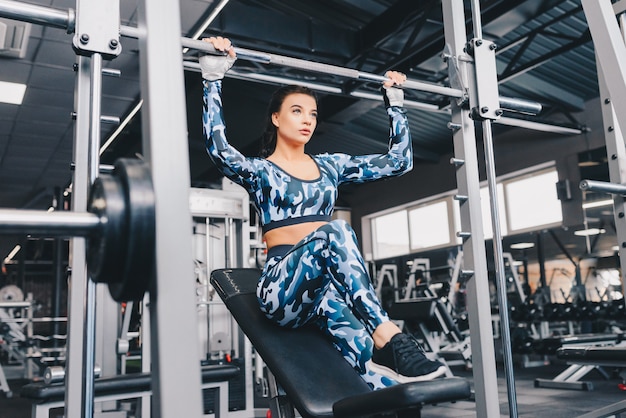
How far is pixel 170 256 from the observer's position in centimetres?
53

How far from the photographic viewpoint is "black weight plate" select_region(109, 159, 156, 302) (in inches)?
20.4

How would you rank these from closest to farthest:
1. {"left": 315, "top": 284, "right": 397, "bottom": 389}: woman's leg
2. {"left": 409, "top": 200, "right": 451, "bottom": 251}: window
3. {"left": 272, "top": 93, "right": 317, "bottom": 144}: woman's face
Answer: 1. {"left": 315, "top": 284, "right": 397, "bottom": 389}: woman's leg
2. {"left": 272, "top": 93, "right": 317, "bottom": 144}: woman's face
3. {"left": 409, "top": 200, "right": 451, "bottom": 251}: window

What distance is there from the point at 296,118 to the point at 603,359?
1381 millimetres

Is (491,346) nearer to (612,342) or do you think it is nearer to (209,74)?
(209,74)

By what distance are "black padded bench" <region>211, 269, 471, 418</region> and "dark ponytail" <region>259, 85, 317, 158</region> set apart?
0.43 m

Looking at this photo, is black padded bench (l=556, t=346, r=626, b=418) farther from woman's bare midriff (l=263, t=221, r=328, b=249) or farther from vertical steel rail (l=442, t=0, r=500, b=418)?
woman's bare midriff (l=263, t=221, r=328, b=249)

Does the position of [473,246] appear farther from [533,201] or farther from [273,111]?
[533,201]

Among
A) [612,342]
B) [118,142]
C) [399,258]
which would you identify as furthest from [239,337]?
[399,258]

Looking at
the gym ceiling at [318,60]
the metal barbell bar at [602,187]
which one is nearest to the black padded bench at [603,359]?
the metal barbell bar at [602,187]

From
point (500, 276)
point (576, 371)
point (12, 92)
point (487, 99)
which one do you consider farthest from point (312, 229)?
point (12, 92)

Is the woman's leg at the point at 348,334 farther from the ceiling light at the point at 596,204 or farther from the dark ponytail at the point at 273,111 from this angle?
the ceiling light at the point at 596,204

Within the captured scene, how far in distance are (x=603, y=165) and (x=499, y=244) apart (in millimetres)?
6476

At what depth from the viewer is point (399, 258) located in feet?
34.5

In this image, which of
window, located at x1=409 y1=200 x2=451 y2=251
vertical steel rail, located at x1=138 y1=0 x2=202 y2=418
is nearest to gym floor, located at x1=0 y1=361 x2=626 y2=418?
vertical steel rail, located at x1=138 y1=0 x2=202 y2=418
